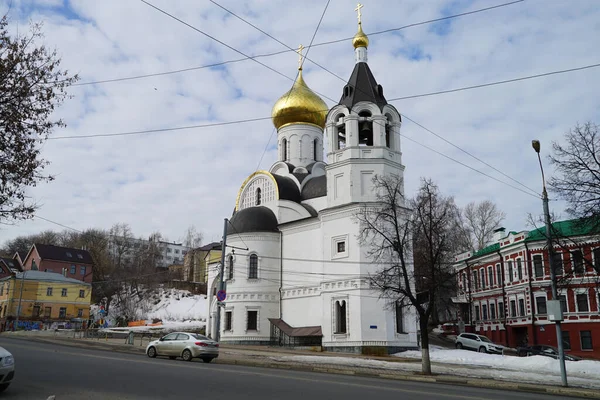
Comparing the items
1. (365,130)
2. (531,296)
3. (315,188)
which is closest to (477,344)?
(531,296)

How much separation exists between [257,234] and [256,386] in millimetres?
23779

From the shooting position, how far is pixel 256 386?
441 inches

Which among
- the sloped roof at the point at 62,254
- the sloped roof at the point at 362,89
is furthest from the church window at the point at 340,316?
the sloped roof at the point at 62,254

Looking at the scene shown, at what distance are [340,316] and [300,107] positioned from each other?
17230mm

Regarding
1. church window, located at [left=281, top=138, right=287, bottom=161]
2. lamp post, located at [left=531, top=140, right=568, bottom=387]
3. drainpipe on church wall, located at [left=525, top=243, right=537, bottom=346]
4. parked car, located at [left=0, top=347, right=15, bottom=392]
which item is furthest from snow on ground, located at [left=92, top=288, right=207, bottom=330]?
parked car, located at [left=0, top=347, right=15, bottom=392]

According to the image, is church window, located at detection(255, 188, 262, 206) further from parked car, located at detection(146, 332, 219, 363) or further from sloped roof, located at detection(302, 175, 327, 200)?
parked car, located at detection(146, 332, 219, 363)

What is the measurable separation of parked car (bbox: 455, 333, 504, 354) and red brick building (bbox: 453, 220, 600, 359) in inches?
156

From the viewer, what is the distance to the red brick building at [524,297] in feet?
105

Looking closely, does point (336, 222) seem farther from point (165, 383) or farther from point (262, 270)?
point (165, 383)

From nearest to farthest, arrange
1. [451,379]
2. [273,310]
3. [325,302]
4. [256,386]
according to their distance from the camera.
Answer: [256,386], [451,379], [325,302], [273,310]

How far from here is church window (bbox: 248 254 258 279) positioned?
3462 centimetres

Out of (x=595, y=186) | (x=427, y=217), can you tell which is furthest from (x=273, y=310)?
(x=595, y=186)

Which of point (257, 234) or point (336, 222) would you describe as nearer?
point (336, 222)

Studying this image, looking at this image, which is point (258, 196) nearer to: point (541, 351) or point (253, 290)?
point (253, 290)
